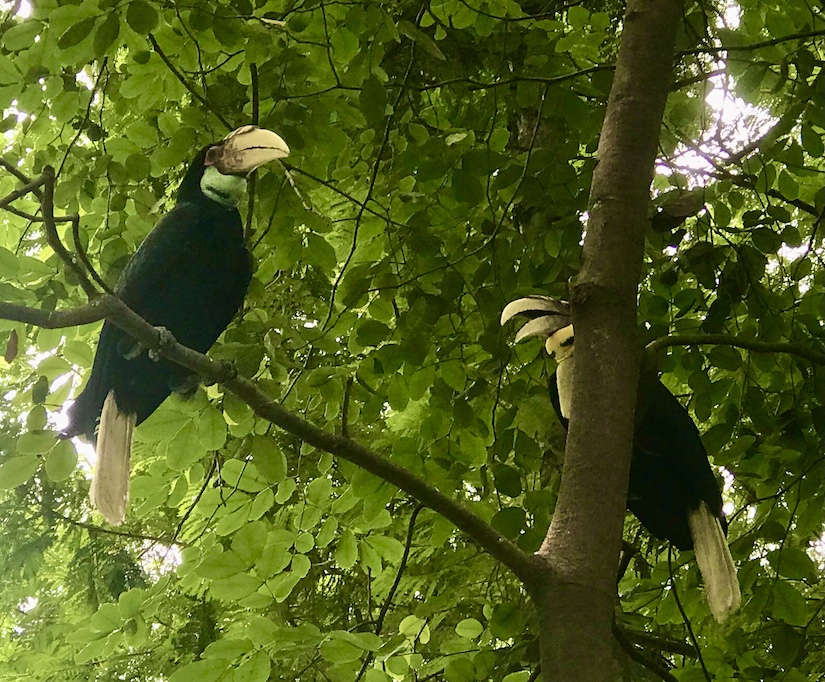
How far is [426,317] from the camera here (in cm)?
166

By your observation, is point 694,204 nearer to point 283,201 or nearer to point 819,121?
point 819,121

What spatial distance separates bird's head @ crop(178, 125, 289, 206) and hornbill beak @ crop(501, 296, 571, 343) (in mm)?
612

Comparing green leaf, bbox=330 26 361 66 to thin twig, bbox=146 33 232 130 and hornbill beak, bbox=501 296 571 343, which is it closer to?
thin twig, bbox=146 33 232 130

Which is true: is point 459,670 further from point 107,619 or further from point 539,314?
point 539,314

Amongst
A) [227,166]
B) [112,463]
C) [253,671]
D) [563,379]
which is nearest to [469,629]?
[253,671]

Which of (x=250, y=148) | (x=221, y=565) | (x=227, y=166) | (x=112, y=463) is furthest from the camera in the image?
(x=227, y=166)

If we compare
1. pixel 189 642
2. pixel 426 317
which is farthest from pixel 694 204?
pixel 189 642

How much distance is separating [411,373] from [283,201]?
44 cm

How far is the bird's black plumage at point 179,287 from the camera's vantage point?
2082 mm

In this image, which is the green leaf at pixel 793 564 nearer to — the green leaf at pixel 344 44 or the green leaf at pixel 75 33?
the green leaf at pixel 344 44

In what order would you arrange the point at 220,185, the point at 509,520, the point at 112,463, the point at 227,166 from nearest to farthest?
the point at 509,520 → the point at 112,463 → the point at 227,166 → the point at 220,185

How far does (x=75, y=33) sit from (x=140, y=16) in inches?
4.1

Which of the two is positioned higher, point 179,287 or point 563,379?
point 179,287

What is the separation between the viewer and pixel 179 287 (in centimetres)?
225
